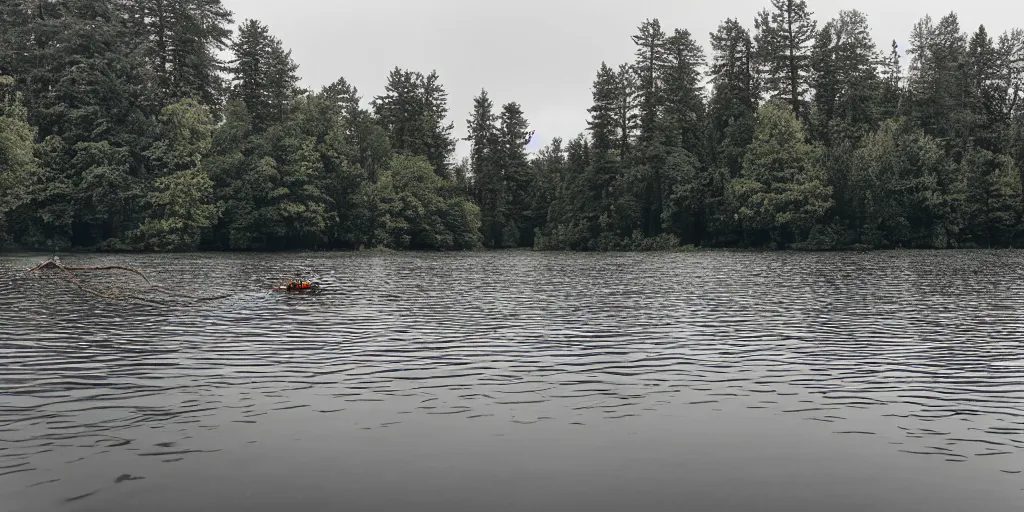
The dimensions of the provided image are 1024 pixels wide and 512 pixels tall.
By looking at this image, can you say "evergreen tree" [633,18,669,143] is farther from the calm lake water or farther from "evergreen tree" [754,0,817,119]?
the calm lake water

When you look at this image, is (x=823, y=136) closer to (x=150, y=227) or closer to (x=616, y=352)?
(x=150, y=227)

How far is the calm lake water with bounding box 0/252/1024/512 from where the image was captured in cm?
1032

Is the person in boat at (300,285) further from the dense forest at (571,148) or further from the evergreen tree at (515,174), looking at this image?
the evergreen tree at (515,174)

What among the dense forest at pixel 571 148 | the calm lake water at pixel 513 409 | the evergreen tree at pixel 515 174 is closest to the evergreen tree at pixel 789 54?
the dense forest at pixel 571 148

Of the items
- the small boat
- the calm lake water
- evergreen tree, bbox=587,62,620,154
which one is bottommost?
the calm lake water

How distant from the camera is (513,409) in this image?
48.6 ft

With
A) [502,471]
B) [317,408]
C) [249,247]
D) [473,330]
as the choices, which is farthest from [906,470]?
[249,247]

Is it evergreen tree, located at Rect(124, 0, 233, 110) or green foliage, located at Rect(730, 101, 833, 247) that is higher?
evergreen tree, located at Rect(124, 0, 233, 110)

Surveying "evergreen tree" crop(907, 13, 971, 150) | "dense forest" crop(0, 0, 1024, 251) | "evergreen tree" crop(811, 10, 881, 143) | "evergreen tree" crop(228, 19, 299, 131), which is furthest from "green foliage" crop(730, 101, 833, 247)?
"evergreen tree" crop(228, 19, 299, 131)

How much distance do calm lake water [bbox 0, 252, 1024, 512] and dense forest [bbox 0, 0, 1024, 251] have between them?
63951 mm

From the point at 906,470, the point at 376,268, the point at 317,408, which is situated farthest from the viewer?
the point at 376,268

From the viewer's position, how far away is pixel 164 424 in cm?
1365

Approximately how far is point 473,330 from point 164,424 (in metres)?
13.0

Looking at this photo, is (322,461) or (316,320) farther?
(316,320)
